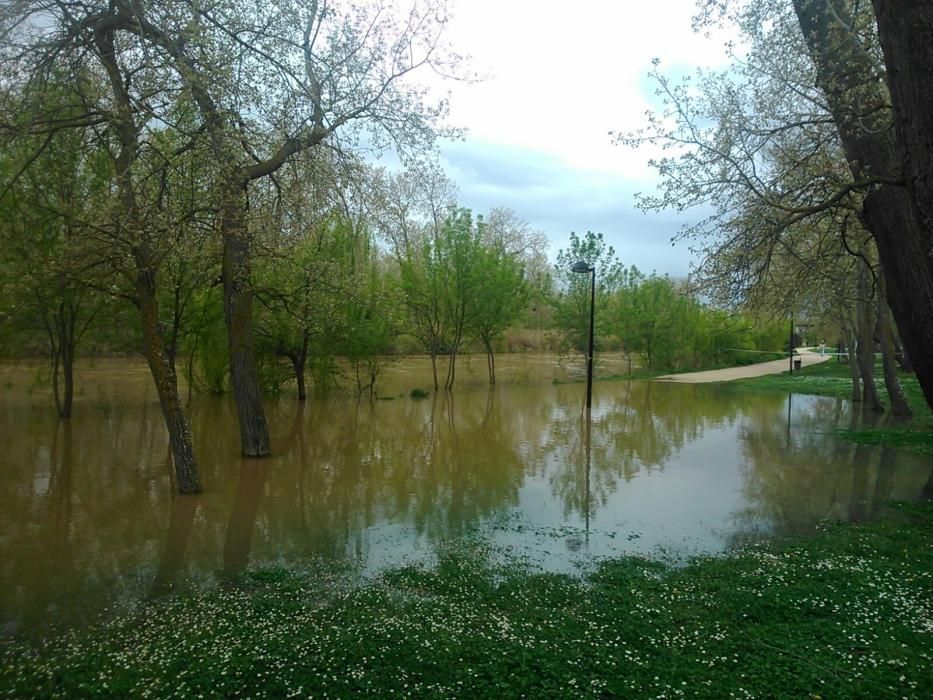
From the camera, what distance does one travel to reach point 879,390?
2530cm

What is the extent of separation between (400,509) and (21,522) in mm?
4995

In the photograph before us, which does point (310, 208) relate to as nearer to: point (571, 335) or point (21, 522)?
point (21, 522)

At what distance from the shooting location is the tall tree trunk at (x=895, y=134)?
3.92m

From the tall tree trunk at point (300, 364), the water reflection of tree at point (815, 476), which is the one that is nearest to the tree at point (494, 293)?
the tall tree trunk at point (300, 364)

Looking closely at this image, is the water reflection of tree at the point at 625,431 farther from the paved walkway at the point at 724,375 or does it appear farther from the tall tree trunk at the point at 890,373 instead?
the paved walkway at the point at 724,375

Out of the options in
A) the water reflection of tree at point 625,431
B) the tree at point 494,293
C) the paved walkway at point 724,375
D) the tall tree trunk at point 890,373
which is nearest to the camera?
the water reflection of tree at point 625,431

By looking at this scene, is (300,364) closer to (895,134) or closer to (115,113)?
(115,113)

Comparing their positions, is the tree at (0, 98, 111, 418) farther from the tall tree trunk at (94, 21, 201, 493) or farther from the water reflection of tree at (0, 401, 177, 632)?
the water reflection of tree at (0, 401, 177, 632)

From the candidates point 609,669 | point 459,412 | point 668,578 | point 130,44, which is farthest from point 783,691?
point 459,412

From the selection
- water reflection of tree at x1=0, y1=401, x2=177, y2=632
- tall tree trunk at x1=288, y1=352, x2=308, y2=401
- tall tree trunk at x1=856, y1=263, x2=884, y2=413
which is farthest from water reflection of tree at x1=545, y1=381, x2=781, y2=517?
tall tree trunk at x1=288, y1=352, x2=308, y2=401

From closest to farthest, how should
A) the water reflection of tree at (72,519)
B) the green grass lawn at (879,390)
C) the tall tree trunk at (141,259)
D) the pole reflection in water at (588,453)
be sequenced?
1. the water reflection of tree at (72,519)
2. the tall tree trunk at (141,259)
3. the pole reflection in water at (588,453)
4. the green grass lawn at (879,390)

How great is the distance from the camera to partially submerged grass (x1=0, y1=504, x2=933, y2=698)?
3.71 m

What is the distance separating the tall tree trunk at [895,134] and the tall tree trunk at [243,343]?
342 inches

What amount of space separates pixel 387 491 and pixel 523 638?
19.8 feet
